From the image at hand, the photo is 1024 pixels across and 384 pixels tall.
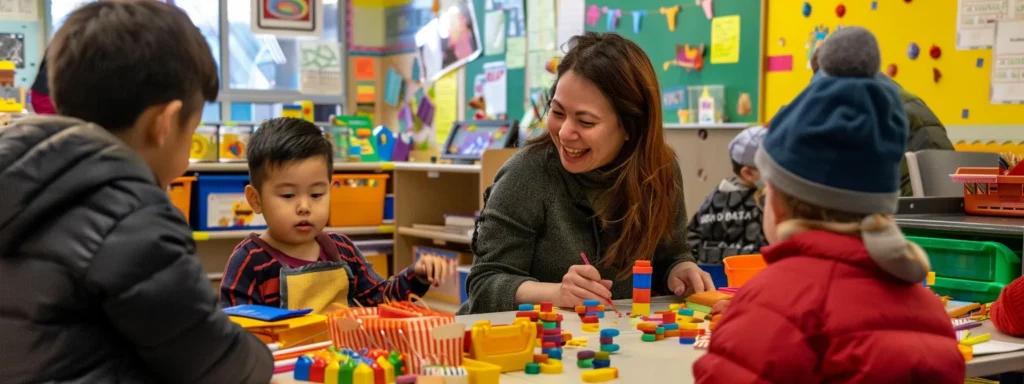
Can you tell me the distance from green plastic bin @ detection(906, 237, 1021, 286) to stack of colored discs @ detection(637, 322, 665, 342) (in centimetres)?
86

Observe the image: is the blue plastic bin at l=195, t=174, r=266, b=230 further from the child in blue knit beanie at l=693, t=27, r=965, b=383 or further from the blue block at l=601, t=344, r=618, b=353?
the child in blue knit beanie at l=693, t=27, r=965, b=383

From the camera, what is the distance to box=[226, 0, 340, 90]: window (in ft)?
22.2

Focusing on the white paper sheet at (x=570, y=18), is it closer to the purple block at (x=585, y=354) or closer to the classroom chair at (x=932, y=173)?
the classroom chair at (x=932, y=173)

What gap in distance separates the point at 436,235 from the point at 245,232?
0.93m

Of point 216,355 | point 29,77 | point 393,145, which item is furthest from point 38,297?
point 29,77

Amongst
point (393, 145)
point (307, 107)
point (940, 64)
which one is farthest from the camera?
point (393, 145)

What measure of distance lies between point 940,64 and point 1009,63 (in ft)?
0.96

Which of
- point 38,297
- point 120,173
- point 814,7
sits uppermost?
point 814,7

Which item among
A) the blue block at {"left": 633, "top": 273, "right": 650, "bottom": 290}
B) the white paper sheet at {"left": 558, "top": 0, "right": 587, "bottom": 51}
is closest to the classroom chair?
the blue block at {"left": 633, "top": 273, "right": 650, "bottom": 290}

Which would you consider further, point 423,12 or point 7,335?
point 423,12

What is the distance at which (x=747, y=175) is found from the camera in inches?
157

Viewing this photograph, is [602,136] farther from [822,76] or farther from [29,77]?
[29,77]

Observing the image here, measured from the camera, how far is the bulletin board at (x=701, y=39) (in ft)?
15.3

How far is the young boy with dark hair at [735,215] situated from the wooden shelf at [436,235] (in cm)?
128
